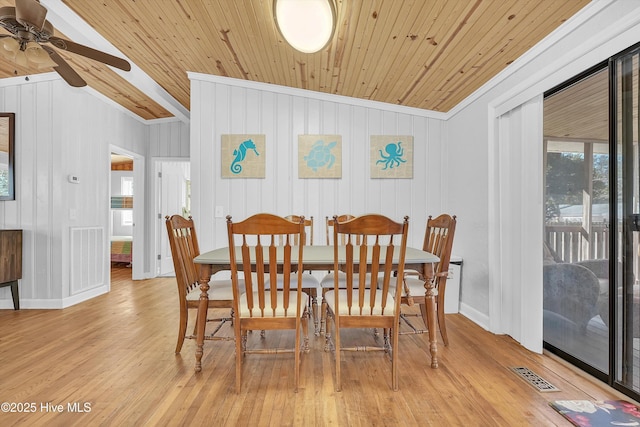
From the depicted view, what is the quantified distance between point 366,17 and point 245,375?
2.50 metres

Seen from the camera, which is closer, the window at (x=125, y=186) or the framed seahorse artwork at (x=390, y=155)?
the framed seahorse artwork at (x=390, y=155)

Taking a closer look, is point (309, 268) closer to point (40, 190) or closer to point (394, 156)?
point (394, 156)

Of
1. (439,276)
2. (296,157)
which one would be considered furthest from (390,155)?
(439,276)

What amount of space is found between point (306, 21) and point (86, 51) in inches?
57.6

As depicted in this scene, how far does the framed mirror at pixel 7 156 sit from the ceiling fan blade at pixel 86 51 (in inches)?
88.3

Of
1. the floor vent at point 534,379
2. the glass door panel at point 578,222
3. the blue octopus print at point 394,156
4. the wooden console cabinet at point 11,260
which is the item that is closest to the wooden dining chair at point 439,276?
the floor vent at point 534,379

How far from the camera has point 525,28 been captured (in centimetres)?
223

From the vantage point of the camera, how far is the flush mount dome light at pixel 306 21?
82.2 inches

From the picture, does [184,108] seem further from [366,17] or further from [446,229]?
[446,229]

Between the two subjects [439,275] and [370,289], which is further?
[439,275]

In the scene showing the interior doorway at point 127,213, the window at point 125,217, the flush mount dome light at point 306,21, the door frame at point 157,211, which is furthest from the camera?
the window at point 125,217

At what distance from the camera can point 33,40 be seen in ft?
6.91

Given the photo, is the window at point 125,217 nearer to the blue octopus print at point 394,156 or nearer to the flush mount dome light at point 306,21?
the blue octopus print at point 394,156

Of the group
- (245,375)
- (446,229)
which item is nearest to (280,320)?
(245,375)
